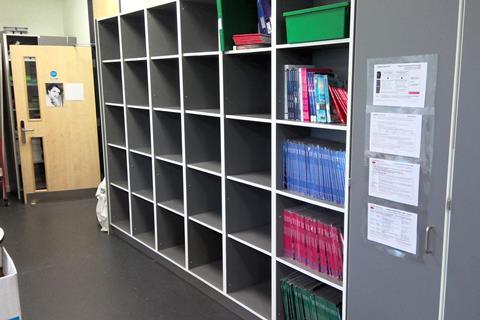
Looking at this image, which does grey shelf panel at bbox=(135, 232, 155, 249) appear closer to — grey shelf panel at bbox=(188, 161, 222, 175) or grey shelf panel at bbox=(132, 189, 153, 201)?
grey shelf panel at bbox=(132, 189, 153, 201)

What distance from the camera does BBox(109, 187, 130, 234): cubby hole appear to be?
436 cm

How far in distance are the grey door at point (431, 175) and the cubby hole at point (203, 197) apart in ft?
4.36

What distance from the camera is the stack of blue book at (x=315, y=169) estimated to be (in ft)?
6.99

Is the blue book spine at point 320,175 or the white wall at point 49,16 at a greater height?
the white wall at point 49,16

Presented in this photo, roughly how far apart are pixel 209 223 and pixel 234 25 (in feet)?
4.33

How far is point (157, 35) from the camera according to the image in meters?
3.37

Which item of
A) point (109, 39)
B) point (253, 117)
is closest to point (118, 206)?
point (109, 39)

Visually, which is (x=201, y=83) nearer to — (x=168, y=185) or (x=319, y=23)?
(x=168, y=185)

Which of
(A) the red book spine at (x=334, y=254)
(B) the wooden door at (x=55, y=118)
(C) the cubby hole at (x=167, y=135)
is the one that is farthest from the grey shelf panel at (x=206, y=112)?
(B) the wooden door at (x=55, y=118)

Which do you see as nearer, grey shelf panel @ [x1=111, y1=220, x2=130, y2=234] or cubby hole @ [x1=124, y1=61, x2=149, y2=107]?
cubby hole @ [x1=124, y1=61, x2=149, y2=107]

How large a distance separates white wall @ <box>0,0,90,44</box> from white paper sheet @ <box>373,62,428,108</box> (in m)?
5.25

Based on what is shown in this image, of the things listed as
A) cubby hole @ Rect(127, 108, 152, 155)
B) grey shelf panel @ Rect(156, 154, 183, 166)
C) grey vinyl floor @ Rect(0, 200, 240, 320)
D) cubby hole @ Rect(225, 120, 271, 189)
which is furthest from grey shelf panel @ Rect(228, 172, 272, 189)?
cubby hole @ Rect(127, 108, 152, 155)

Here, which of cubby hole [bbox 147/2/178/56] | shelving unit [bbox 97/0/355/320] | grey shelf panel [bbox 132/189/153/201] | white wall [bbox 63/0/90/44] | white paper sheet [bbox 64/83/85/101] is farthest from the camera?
white wall [bbox 63/0/90/44]

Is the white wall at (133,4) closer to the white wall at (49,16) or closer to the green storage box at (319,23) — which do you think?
the white wall at (49,16)
